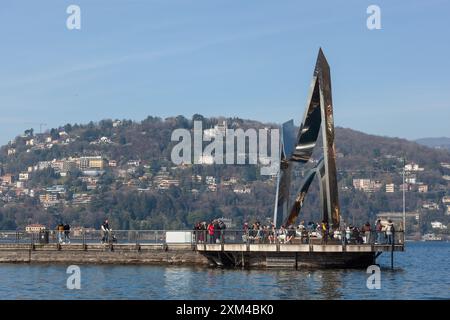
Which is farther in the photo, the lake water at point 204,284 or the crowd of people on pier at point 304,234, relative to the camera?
the crowd of people on pier at point 304,234

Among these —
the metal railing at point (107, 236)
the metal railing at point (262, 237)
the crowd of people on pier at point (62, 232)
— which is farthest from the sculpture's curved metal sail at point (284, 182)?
the crowd of people on pier at point (62, 232)

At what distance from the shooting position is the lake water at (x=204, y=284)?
47.5 m

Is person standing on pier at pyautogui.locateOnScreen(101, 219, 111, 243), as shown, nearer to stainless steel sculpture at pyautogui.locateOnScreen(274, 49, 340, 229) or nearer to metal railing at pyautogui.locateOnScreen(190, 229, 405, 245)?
metal railing at pyautogui.locateOnScreen(190, 229, 405, 245)

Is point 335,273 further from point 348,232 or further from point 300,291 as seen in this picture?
point 300,291

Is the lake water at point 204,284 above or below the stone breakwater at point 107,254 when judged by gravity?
below

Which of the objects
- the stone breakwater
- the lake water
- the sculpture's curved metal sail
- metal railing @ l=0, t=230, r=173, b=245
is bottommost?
the lake water

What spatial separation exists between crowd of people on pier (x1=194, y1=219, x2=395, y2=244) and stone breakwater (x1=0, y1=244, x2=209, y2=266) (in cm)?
149

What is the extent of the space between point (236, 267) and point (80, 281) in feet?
35.0

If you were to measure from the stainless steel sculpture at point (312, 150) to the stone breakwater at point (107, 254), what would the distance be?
20.0ft

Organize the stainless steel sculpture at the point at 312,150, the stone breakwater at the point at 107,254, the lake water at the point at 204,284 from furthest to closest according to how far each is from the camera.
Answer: the stone breakwater at the point at 107,254 < the stainless steel sculpture at the point at 312,150 < the lake water at the point at 204,284

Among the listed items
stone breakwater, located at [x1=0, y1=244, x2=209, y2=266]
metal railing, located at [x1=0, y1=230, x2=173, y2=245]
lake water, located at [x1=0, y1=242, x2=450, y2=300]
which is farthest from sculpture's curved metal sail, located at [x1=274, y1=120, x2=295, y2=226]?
lake water, located at [x1=0, y1=242, x2=450, y2=300]

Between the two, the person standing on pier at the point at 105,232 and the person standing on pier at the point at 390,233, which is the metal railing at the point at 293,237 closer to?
the person standing on pier at the point at 390,233

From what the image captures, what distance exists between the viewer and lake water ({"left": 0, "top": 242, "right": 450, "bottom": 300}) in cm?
4747

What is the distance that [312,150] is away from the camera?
62750mm
